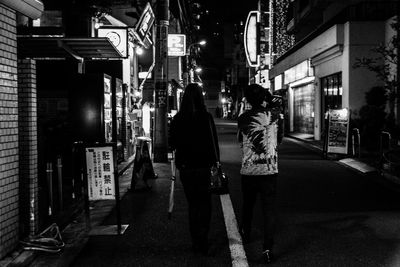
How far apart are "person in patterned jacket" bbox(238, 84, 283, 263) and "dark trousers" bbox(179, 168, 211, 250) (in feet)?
1.65

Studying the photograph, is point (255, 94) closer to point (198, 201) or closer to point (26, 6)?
point (198, 201)

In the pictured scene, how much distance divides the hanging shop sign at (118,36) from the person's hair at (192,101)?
1045 centimetres

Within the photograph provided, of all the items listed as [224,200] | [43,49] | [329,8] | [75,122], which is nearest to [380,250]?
[224,200]

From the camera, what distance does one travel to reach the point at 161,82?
16.5m

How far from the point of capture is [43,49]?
6887 mm

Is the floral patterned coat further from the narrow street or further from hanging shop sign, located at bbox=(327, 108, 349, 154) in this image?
hanging shop sign, located at bbox=(327, 108, 349, 154)

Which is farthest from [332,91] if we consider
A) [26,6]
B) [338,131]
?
[26,6]

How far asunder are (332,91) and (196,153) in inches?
802

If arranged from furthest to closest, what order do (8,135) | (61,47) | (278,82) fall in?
(278,82)
(61,47)
(8,135)

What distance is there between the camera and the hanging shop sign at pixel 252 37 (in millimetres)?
34750

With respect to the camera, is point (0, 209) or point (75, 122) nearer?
point (0, 209)

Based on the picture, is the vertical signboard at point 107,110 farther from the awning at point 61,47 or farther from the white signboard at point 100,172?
the white signboard at point 100,172

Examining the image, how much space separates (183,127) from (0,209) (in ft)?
7.69

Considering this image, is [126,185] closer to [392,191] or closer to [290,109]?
[392,191]
